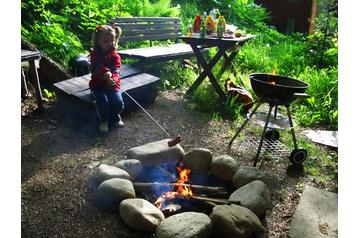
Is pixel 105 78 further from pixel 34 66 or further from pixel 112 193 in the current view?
pixel 112 193

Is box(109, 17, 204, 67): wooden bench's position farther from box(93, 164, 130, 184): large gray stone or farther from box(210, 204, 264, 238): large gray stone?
box(210, 204, 264, 238): large gray stone

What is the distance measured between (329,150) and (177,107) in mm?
2213

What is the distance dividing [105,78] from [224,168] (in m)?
1.85

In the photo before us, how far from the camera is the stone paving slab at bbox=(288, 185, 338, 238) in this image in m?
2.58

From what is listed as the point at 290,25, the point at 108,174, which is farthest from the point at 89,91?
the point at 290,25

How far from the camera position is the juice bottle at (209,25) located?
17.2 ft

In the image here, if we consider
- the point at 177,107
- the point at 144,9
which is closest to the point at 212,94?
the point at 177,107

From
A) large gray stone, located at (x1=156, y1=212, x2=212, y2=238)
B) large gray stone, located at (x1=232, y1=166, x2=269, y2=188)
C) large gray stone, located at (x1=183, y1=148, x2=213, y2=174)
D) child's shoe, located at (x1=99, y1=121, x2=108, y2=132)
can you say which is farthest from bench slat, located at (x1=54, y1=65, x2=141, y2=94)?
large gray stone, located at (x1=156, y1=212, x2=212, y2=238)

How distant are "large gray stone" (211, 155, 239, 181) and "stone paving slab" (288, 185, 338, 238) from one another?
66cm

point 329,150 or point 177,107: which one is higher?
point 177,107

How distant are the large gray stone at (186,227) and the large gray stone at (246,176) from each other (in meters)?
0.71

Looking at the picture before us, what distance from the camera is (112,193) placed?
2.64m

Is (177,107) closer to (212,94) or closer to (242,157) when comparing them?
(212,94)

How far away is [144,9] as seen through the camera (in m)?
7.34
